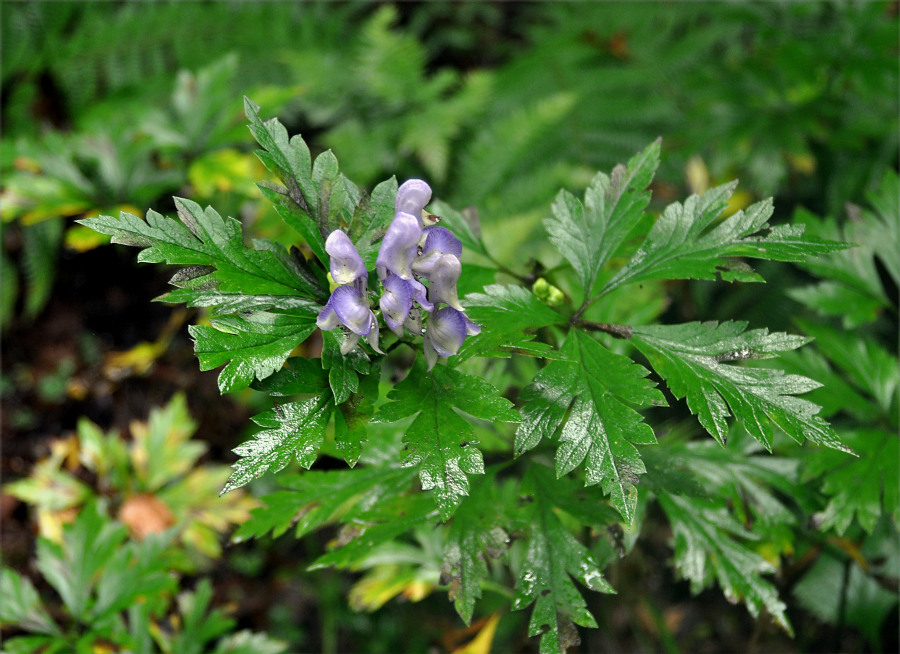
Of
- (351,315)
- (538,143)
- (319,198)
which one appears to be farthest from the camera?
(538,143)

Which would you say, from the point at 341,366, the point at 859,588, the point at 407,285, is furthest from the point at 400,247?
the point at 859,588

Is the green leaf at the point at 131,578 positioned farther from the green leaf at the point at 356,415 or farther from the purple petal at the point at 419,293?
the purple petal at the point at 419,293

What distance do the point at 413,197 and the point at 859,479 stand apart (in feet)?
2.69

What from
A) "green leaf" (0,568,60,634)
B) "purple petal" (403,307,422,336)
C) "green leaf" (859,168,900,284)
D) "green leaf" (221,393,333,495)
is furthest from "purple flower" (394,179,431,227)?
"green leaf" (0,568,60,634)

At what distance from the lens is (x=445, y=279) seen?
0.70 m

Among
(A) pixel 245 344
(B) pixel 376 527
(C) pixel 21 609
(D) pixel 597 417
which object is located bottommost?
(C) pixel 21 609

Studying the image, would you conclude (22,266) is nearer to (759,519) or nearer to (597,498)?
(597,498)

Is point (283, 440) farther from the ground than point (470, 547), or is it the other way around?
point (283, 440)

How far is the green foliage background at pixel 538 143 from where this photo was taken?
3.94 feet

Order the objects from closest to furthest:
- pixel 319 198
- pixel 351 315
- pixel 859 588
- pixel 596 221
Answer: pixel 351 315
pixel 319 198
pixel 596 221
pixel 859 588

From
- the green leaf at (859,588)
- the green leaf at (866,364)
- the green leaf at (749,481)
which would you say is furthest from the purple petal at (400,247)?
the green leaf at (859,588)

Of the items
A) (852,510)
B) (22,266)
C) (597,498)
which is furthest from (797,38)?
(22,266)

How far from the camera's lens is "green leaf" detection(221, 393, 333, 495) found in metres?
0.67

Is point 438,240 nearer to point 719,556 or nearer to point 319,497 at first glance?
point 319,497
